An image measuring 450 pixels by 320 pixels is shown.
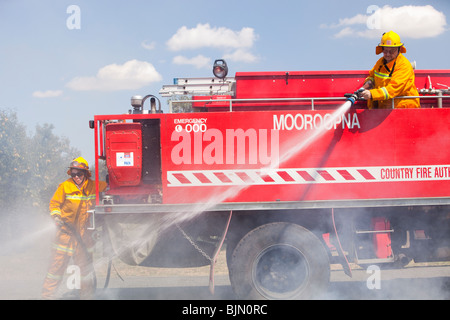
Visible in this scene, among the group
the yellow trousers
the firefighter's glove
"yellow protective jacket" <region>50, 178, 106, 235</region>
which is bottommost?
the yellow trousers

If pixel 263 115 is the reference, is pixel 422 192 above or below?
below

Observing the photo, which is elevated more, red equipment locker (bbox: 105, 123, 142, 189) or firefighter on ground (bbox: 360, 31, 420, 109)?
firefighter on ground (bbox: 360, 31, 420, 109)

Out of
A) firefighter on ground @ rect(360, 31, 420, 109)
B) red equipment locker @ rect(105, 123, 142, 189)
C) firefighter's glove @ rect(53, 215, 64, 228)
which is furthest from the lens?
firefighter's glove @ rect(53, 215, 64, 228)

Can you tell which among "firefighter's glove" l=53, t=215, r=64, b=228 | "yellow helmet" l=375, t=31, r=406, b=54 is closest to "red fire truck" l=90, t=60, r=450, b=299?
"yellow helmet" l=375, t=31, r=406, b=54

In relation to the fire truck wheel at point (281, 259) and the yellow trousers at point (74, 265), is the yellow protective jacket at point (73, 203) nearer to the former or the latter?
the yellow trousers at point (74, 265)

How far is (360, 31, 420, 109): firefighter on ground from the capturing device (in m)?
5.19

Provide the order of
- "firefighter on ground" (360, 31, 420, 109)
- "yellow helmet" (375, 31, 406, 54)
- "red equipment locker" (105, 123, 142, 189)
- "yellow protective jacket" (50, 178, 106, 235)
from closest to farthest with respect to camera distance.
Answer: "red equipment locker" (105, 123, 142, 189) < "firefighter on ground" (360, 31, 420, 109) < "yellow helmet" (375, 31, 406, 54) < "yellow protective jacket" (50, 178, 106, 235)

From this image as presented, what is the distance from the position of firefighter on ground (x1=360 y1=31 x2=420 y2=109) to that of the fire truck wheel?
1.89 metres

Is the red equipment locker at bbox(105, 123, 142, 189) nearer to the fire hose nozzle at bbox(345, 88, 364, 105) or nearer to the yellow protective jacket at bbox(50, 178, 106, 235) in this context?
the yellow protective jacket at bbox(50, 178, 106, 235)
